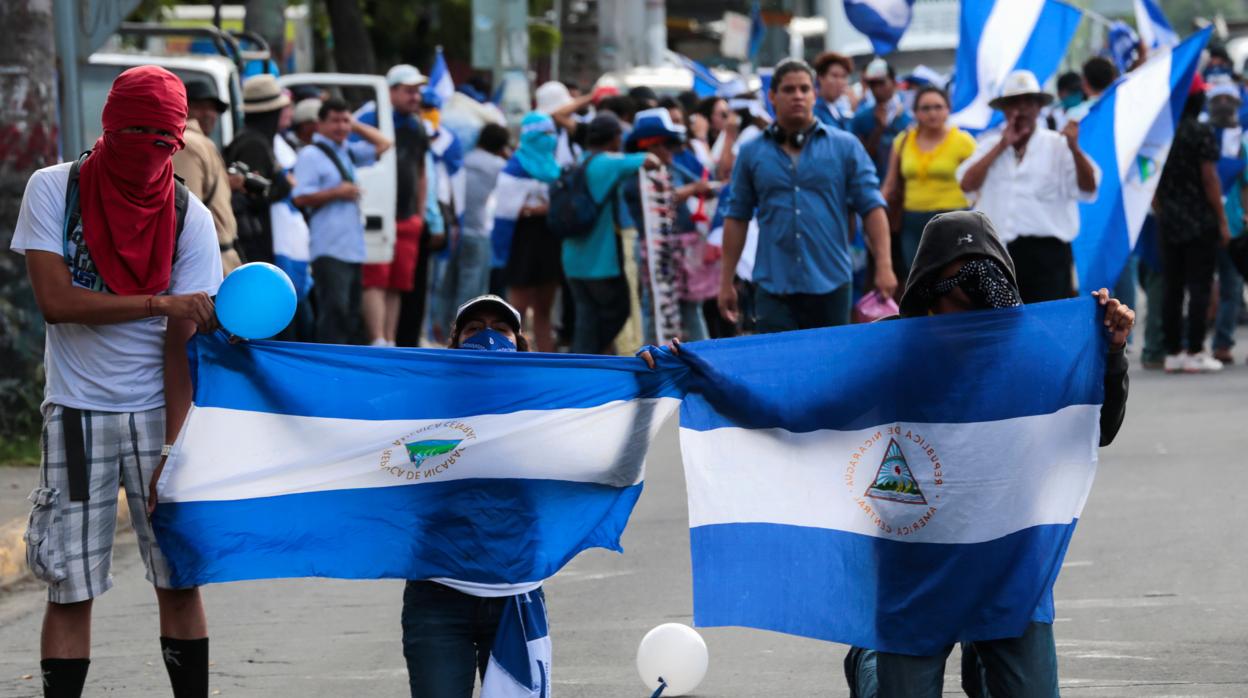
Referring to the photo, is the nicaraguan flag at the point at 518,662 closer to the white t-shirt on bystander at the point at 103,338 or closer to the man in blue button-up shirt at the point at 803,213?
the white t-shirt on bystander at the point at 103,338

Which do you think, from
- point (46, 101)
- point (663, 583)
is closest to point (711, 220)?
point (46, 101)

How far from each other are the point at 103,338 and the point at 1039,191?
7190 millimetres

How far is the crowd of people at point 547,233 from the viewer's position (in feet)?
16.6

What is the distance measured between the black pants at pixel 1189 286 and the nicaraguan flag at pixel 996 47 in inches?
62.7

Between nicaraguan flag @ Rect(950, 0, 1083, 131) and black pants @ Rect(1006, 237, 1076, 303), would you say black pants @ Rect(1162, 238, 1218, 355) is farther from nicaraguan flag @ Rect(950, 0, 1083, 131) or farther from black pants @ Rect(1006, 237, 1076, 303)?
black pants @ Rect(1006, 237, 1076, 303)

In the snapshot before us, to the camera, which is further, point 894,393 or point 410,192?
point 410,192

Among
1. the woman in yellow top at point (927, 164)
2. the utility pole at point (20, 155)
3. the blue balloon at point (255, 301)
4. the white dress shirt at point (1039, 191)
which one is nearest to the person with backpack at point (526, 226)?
the woman in yellow top at point (927, 164)

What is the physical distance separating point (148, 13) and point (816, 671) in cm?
2556

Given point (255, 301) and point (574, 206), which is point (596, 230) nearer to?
point (574, 206)

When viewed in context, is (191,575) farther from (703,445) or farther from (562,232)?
(562,232)

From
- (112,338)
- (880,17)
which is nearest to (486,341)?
(112,338)

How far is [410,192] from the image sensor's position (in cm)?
1453

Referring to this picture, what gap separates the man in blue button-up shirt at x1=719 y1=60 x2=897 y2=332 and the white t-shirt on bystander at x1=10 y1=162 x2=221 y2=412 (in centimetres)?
404

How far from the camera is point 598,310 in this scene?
527 inches
